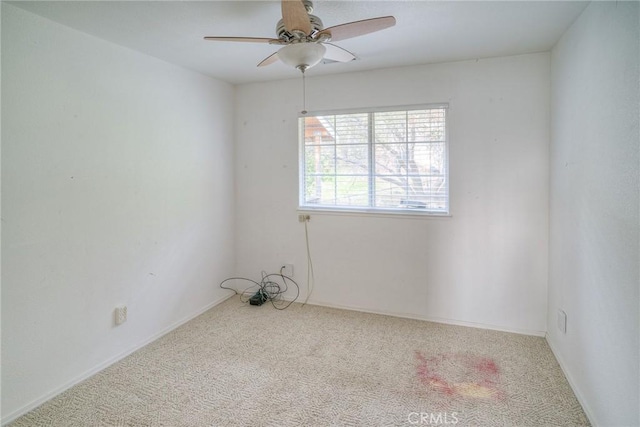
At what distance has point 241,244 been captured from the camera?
12.4 feet

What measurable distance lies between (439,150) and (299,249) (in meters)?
1.67

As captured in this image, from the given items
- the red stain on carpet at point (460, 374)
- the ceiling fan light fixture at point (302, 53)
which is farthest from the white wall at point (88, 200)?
the red stain on carpet at point (460, 374)

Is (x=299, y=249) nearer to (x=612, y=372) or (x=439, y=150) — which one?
(x=439, y=150)

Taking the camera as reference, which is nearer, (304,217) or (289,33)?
(289,33)

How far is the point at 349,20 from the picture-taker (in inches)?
81.4

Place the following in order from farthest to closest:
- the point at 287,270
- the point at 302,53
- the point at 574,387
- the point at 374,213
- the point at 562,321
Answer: the point at 287,270, the point at 374,213, the point at 562,321, the point at 574,387, the point at 302,53

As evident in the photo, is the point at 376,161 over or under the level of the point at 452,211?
over

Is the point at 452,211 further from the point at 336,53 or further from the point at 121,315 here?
the point at 121,315

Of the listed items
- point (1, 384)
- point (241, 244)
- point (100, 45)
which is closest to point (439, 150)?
point (241, 244)

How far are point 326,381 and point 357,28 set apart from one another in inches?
82.3

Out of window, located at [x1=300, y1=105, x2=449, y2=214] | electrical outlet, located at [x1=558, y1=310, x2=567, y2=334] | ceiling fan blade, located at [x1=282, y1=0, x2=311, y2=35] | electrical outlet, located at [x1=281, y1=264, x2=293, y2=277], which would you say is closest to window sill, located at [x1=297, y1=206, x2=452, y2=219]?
window, located at [x1=300, y1=105, x2=449, y2=214]

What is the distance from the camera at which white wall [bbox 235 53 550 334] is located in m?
2.71

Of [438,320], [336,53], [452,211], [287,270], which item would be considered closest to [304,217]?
[287,270]

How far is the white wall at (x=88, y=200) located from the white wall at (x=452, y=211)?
2.39ft
